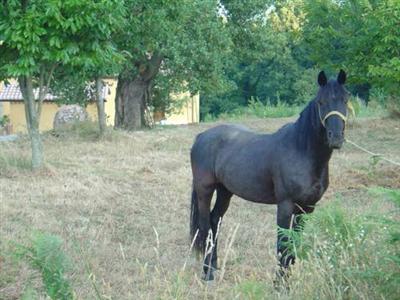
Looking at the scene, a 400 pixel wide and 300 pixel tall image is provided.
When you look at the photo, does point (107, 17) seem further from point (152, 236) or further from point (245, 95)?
point (245, 95)

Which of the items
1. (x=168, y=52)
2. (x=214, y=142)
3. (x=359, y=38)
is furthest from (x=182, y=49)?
(x=214, y=142)

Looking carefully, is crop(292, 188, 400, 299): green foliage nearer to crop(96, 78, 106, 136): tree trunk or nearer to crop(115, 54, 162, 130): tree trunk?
crop(96, 78, 106, 136): tree trunk

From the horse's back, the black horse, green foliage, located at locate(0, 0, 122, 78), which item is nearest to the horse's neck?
the black horse

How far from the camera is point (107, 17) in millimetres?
11297

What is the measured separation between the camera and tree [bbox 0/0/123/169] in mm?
10688

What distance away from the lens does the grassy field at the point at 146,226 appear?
3.80 metres

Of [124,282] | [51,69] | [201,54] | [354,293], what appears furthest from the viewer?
[201,54]

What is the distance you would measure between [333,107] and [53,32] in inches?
265

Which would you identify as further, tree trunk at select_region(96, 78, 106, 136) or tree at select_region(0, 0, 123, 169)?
tree trunk at select_region(96, 78, 106, 136)

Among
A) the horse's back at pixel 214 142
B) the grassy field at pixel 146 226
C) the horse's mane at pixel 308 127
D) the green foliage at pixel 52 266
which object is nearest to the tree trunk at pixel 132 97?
the grassy field at pixel 146 226

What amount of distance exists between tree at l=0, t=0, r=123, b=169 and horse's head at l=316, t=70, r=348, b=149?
6.07 meters

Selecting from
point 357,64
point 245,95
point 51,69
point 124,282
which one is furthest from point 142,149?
point 245,95

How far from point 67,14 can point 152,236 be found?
491 cm

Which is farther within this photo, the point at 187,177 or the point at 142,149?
the point at 142,149
